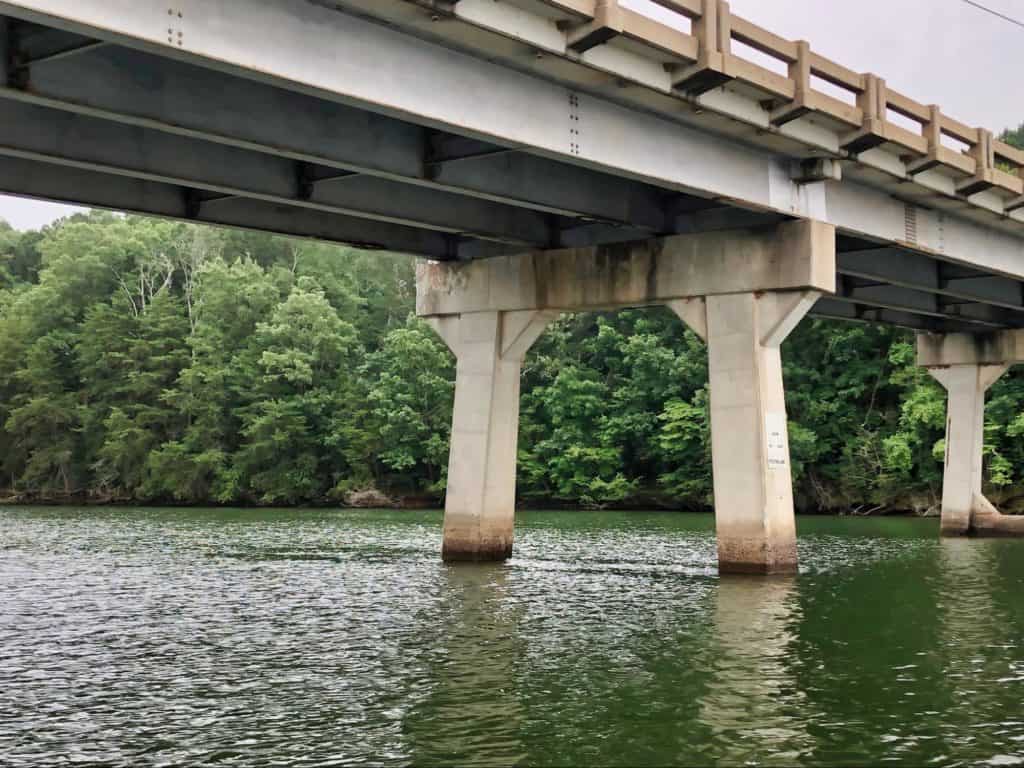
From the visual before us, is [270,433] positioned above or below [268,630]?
above

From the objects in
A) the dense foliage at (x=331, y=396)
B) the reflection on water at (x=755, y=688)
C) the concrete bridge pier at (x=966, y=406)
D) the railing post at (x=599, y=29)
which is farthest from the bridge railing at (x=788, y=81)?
the dense foliage at (x=331, y=396)

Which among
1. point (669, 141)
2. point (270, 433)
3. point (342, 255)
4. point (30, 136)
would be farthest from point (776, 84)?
point (342, 255)

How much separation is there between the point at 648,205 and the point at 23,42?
1431 centimetres

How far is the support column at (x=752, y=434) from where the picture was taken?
26.2m

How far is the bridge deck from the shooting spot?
1625 centimetres

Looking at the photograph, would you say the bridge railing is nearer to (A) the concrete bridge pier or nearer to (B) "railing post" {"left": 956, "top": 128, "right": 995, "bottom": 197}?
(B) "railing post" {"left": 956, "top": 128, "right": 995, "bottom": 197}

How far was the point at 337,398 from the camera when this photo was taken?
85188 mm

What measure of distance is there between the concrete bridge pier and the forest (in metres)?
13.5

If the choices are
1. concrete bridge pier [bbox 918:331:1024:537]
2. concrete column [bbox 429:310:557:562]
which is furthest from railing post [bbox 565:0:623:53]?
concrete bridge pier [bbox 918:331:1024:537]

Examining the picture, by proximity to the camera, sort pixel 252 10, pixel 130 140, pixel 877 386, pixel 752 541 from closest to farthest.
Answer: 1. pixel 252 10
2. pixel 130 140
3. pixel 752 541
4. pixel 877 386

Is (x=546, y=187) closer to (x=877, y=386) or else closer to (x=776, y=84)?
(x=776, y=84)

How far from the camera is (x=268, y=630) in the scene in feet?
61.8

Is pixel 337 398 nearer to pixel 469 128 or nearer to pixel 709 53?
pixel 709 53

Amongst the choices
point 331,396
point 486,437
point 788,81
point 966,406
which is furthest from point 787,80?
point 331,396
